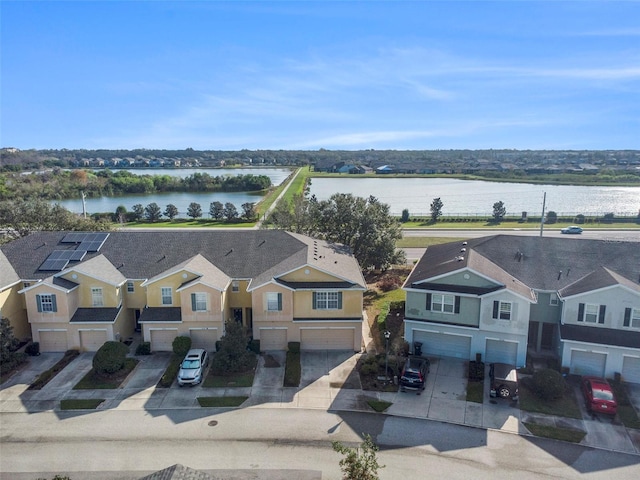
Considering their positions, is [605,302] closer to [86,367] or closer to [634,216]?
[86,367]

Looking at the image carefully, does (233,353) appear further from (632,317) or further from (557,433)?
(632,317)

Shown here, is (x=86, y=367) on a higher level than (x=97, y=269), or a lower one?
lower

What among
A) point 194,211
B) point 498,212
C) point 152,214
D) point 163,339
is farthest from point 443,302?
point 152,214

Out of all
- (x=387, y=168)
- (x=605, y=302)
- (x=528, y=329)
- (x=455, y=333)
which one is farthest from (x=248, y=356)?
(x=387, y=168)

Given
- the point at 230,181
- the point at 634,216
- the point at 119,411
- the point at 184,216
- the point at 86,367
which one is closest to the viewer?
the point at 119,411

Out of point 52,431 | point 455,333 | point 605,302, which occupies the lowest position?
point 52,431

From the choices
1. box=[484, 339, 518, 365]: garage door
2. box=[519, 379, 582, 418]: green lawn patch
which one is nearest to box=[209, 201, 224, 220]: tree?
box=[484, 339, 518, 365]: garage door
